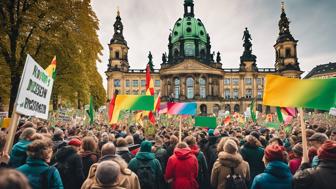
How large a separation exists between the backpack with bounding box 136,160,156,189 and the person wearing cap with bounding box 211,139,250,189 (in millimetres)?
1116

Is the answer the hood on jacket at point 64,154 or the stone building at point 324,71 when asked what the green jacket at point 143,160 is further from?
the stone building at point 324,71

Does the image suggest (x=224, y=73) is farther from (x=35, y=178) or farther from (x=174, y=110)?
(x=35, y=178)

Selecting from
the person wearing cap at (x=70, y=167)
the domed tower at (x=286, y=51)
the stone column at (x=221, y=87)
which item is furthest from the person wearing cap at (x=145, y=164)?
the domed tower at (x=286, y=51)

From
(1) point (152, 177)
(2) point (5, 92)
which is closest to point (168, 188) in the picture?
(1) point (152, 177)

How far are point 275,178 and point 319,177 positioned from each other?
643mm

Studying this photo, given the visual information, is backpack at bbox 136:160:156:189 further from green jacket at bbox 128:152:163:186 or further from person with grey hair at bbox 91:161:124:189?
person with grey hair at bbox 91:161:124:189

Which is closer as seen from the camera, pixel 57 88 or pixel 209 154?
pixel 209 154

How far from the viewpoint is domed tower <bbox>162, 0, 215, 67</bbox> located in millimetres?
88375

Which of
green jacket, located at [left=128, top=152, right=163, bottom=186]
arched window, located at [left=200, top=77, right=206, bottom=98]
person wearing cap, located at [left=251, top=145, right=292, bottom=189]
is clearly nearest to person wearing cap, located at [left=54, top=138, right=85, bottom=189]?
green jacket, located at [left=128, top=152, right=163, bottom=186]

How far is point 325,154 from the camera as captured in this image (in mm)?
3623

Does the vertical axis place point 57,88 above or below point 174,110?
above

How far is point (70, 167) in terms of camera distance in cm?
491

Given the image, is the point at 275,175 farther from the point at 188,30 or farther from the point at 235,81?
the point at 188,30

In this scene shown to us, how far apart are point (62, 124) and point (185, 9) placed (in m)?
81.9
